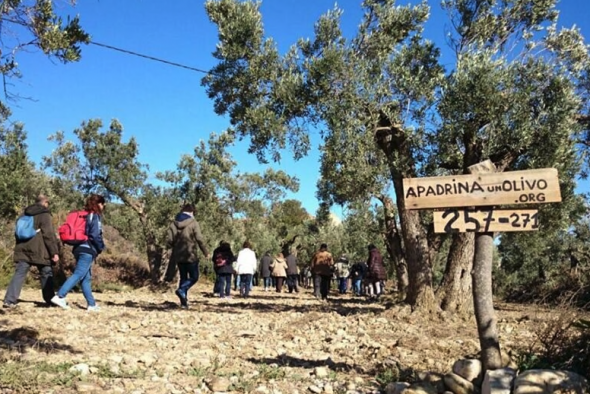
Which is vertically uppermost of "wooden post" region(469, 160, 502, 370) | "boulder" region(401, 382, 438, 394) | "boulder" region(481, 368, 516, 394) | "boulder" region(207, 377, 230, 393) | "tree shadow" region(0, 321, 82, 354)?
"wooden post" region(469, 160, 502, 370)

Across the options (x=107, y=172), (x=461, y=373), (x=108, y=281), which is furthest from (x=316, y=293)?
(x=461, y=373)

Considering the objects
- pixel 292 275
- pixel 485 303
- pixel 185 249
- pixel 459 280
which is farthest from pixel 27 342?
pixel 292 275

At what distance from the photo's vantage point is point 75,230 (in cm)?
842

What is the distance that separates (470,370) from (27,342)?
479 centimetres

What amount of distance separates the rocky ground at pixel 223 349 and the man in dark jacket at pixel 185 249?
2.91ft

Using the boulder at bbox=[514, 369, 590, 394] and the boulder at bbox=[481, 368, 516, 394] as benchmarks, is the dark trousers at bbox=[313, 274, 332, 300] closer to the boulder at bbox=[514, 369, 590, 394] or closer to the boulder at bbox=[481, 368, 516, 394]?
the boulder at bbox=[481, 368, 516, 394]

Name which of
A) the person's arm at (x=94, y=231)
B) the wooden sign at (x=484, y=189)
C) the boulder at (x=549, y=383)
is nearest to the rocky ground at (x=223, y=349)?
the person's arm at (x=94, y=231)

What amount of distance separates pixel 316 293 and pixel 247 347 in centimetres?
966

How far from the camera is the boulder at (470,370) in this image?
4.59 metres

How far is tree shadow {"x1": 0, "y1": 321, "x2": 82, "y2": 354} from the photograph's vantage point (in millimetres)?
5703

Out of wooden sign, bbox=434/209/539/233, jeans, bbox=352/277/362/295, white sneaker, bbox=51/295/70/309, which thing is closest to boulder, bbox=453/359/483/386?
wooden sign, bbox=434/209/539/233

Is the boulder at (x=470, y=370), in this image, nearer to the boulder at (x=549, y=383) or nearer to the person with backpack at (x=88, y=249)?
the boulder at (x=549, y=383)

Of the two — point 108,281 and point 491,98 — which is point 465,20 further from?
point 108,281

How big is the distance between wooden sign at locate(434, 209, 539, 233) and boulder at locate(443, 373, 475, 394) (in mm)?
1288
